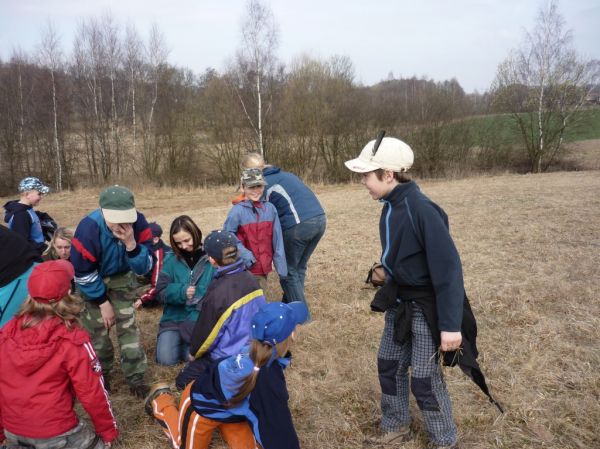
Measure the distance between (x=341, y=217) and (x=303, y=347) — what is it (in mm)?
7312

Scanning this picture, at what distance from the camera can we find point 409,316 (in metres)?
2.54

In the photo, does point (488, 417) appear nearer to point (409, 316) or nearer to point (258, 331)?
point (409, 316)

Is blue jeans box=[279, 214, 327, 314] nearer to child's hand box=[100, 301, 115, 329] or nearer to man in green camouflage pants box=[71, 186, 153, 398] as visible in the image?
man in green camouflage pants box=[71, 186, 153, 398]

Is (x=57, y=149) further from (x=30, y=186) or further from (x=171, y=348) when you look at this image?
(x=171, y=348)

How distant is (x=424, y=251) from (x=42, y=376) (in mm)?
2227

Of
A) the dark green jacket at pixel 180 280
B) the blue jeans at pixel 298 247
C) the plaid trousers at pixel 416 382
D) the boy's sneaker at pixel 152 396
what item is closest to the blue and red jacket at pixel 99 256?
the dark green jacket at pixel 180 280

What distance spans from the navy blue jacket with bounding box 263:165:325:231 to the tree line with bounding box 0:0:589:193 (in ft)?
60.5

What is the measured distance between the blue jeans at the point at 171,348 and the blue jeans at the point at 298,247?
119 cm

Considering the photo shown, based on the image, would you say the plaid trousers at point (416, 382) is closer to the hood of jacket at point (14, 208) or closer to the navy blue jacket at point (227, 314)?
the navy blue jacket at point (227, 314)

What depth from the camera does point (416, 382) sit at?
256 centimetres

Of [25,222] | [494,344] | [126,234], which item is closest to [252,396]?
[126,234]

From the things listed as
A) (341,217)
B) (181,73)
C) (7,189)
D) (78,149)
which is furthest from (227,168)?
(341,217)

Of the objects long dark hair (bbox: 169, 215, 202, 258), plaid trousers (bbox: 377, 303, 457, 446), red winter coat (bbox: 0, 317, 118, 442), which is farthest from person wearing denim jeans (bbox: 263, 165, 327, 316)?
red winter coat (bbox: 0, 317, 118, 442)

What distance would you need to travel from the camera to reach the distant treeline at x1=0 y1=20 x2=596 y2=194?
74.6ft
